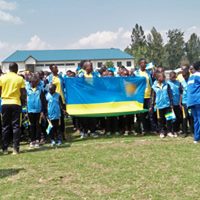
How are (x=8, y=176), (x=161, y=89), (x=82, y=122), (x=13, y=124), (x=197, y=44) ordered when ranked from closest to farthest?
(x=8, y=176)
(x=13, y=124)
(x=161, y=89)
(x=82, y=122)
(x=197, y=44)

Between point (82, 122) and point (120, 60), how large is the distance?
242 ft

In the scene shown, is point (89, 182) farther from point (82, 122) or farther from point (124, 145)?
point (82, 122)

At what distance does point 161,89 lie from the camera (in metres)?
10.1

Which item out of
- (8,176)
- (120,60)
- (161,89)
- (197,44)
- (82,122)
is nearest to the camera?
(8,176)

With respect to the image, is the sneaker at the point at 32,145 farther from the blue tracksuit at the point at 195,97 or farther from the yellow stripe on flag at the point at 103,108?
the blue tracksuit at the point at 195,97

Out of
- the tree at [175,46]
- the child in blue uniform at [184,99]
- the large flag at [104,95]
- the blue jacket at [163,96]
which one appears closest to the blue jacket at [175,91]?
the child in blue uniform at [184,99]

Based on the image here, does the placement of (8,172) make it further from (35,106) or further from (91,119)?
(91,119)

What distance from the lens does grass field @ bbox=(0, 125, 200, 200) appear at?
5.62m

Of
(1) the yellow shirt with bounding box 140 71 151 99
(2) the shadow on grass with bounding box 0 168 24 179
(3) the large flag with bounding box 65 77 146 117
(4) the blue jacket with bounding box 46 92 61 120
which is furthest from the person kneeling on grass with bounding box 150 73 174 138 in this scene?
(2) the shadow on grass with bounding box 0 168 24 179

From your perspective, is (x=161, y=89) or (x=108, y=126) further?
(x=108, y=126)

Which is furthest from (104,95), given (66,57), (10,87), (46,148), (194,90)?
(66,57)

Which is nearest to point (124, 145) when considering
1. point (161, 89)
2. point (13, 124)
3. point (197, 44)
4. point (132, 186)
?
point (161, 89)

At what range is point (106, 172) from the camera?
262 inches

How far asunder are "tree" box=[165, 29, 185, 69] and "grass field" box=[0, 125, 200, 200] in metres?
101
